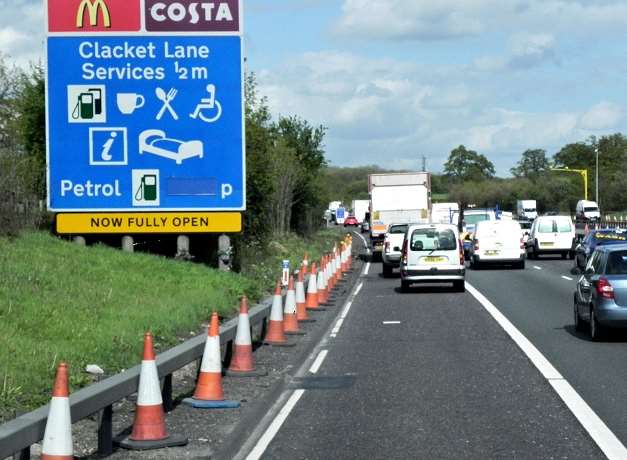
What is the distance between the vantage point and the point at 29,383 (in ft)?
33.8

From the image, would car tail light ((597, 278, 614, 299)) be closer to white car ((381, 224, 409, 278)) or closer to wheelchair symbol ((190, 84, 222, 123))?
wheelchair symbol ((190, 84, 222, 123))

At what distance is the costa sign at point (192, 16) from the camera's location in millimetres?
24422

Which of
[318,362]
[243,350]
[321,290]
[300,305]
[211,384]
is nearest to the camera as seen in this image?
[211,384]

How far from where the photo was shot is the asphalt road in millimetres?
9297

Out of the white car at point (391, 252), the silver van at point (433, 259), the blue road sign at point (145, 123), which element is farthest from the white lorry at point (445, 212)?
the blue road sign at point (145, 123)

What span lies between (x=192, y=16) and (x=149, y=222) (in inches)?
171

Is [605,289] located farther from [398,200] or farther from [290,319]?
[398,200]

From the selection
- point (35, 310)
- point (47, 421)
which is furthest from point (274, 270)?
point (47, 421)

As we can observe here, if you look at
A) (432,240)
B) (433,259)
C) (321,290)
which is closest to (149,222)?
(321,290)

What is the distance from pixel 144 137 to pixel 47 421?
17584mm

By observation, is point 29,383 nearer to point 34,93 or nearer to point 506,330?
point 506,330

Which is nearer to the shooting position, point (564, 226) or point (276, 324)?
point (276, 324)

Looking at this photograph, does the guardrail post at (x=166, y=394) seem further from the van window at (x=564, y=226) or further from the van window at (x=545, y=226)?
the van window at (x=545, y=226)

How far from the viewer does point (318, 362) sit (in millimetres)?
15266
